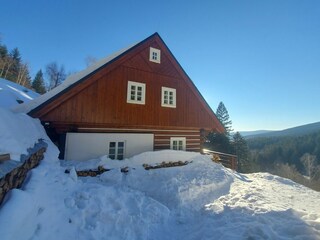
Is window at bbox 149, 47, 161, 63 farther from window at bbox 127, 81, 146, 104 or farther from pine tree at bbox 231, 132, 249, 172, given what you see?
pine tree at bbox 231, 132, 249, 172

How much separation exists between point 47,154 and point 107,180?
2.60 m

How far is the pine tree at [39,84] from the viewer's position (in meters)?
50.2

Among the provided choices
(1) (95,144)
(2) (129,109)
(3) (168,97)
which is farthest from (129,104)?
(3) (168,97)

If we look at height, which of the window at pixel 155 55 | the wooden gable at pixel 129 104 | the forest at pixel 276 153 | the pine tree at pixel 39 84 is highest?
the pine tree at pixel 39 84

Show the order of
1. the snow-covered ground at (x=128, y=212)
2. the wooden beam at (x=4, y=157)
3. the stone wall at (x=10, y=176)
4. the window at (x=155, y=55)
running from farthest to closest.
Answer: the window at (x=155, y=55) < the snow-covered ground at (x=128, y=212) < the wooden beam at (x=4, y=157) < the stone wall at (x=10, y=176)

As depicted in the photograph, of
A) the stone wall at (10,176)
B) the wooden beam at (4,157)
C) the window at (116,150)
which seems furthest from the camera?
the window at (116,150)

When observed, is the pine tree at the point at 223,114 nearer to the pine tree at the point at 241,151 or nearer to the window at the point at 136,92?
the pine tree at the point at 241,151

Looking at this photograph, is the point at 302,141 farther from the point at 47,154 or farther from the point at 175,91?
the point at 47,154

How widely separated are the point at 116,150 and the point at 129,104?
2.75 metres

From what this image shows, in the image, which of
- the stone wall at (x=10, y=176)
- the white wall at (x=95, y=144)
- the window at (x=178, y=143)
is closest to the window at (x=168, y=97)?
the window at (x=178, y=143)

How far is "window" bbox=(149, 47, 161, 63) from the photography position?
536 inches

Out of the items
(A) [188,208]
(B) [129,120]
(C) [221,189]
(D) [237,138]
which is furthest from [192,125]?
(D) [237,138]

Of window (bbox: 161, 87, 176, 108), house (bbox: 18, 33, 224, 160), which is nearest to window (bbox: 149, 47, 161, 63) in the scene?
house (bbox: 18, 33, 224, 160)

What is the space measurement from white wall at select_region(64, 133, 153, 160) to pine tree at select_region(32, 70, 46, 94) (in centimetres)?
4613
